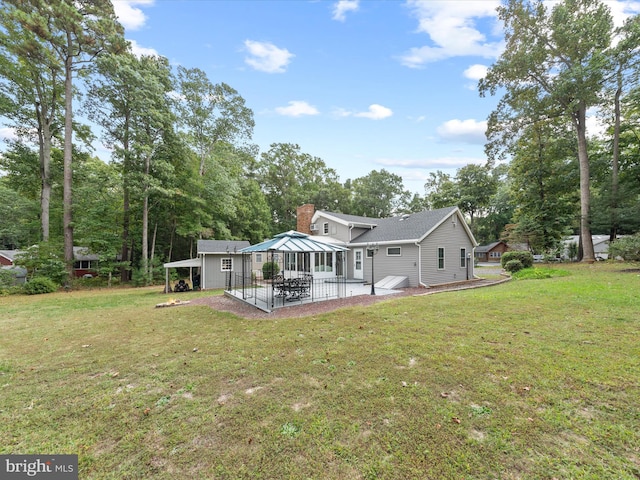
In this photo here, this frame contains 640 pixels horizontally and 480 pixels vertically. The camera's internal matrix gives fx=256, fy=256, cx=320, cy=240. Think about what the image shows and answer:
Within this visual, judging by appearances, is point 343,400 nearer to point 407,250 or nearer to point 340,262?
point 407,250

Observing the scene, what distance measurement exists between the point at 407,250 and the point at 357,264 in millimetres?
3694

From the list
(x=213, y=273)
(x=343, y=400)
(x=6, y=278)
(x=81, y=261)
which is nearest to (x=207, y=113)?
(x=213, y=273)

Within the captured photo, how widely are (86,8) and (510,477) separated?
2648 cm

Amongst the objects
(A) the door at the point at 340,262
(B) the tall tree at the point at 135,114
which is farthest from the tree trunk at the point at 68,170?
(A) the door at the point at 340,262

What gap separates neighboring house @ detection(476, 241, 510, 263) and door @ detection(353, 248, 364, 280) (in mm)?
36609

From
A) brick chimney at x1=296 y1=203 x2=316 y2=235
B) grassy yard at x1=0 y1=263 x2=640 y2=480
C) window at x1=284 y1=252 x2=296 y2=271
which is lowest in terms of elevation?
grassy yard at x1=0 y1=263 x2=640 y2=480

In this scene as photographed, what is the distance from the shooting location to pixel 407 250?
559 inches

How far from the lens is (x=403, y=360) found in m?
4.23

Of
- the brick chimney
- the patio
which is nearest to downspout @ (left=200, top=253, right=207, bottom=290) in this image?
the patio

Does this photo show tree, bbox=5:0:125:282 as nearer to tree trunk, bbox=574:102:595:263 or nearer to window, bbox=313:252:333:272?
window, bbox=313:252:333:272

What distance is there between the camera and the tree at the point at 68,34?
14.1m

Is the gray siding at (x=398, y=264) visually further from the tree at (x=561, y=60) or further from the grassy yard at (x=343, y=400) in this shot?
the tree at (x=561, y=60)

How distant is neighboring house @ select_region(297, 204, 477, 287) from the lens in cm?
1392

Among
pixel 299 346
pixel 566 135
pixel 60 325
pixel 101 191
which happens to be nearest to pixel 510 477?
pixel 299 346
